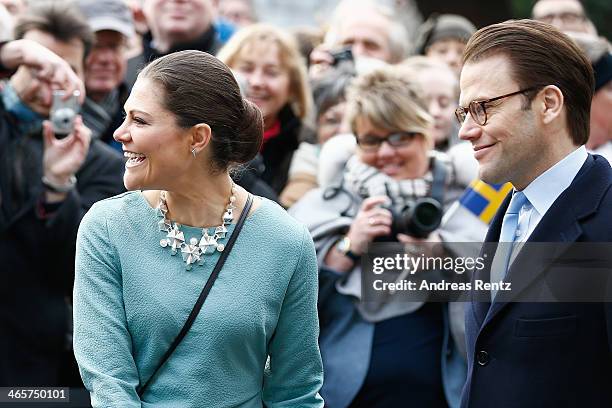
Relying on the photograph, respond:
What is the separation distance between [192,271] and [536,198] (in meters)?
1.03

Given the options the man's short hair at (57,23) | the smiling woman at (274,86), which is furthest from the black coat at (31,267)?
the smiling woman at (274,86)

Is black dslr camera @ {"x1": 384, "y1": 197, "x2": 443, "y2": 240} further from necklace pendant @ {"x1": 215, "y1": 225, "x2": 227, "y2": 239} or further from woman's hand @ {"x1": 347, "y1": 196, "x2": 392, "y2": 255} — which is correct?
necklace pendant @ {"x1": 215, "y1": 225, "x2": 227, "y2": 239}

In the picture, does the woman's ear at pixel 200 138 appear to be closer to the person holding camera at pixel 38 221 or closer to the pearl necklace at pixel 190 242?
the pearl necklace at pixel 190 242

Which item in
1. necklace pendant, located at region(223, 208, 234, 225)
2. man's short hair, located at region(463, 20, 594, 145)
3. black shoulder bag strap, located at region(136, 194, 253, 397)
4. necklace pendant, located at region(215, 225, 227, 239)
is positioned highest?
man's short hair, located at region(463, 20, 594, 145)

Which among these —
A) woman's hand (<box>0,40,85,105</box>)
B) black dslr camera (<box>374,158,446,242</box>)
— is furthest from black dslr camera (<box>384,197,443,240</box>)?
woman's hand (<box>0,40,85,105</box>)

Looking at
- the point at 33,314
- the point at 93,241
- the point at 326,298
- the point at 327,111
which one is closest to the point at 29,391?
the point at 33,314

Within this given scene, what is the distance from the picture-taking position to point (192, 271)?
3088 mm

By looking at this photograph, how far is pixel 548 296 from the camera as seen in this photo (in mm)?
3025

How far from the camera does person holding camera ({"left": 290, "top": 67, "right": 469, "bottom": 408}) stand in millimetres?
4348

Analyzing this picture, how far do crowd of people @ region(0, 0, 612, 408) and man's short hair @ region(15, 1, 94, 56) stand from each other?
0.03ft

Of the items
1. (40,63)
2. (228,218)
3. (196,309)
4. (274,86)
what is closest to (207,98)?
(228,218)

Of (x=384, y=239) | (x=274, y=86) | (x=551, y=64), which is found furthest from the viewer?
(x=274, y=86)

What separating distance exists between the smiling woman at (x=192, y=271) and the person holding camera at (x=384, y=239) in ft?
3.71

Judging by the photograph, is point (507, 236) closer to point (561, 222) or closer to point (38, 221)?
point (561, 222)
